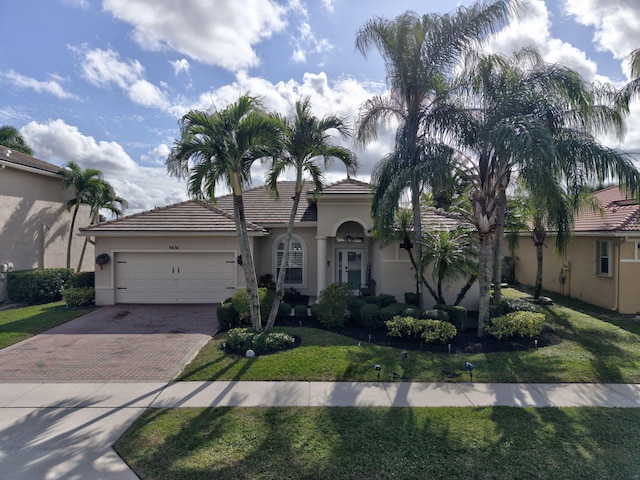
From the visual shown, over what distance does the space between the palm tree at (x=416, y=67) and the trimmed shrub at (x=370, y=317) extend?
8.77 feet

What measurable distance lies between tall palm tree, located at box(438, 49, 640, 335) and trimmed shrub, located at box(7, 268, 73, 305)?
53.6ft

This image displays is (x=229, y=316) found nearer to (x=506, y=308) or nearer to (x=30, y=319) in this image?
(x=30, y=319)

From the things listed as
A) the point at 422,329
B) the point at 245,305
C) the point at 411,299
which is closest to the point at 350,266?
the point at 411,299

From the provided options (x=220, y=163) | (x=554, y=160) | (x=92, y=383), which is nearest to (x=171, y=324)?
(x=92, y=383)

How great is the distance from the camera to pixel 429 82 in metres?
9.71

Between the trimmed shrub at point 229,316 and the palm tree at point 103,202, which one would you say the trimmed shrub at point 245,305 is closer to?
the trimmed shrub at point 229,316

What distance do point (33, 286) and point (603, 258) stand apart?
76.6 feet

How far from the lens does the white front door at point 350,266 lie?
16.2m

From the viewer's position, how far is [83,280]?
47.4 ft

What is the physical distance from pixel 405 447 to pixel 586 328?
29.9ft

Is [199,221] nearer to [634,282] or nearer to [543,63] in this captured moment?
[543,63]

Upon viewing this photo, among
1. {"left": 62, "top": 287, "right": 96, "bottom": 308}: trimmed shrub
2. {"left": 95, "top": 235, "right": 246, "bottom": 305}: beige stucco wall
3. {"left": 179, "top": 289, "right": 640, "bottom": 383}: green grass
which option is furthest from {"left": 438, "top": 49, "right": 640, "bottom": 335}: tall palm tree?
{"left": 62, "top": 287, "right": 96, "bottom": 308}: trimmed shrub

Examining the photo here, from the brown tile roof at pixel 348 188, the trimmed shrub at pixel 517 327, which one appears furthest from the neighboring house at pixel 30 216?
the trimmed shrub at pixel 517 327

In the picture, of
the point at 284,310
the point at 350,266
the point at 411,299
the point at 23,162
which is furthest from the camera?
the point at 23,162
